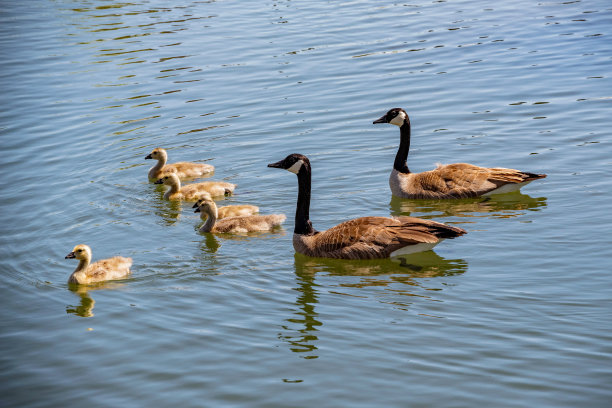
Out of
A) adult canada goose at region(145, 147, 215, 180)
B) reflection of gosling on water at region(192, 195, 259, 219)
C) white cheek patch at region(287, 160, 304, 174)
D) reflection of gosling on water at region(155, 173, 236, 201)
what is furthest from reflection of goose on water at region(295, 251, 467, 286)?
adult canada goose at region(145, 147, 215, 180)

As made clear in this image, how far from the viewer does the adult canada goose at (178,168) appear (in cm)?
1652

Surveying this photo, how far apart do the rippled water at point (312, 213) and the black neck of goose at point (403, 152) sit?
0.70 m

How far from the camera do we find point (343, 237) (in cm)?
1247

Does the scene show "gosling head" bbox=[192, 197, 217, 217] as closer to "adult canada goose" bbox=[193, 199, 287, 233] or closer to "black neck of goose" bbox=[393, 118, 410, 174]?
"adult canada goose" bbox=[193, 199, 287, 233]

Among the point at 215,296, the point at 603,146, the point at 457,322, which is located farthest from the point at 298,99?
the point at 457,322

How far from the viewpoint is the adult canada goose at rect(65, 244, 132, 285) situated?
12.0m

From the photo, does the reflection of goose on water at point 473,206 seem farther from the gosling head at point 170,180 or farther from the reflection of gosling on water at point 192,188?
the gosling head at point 170,180

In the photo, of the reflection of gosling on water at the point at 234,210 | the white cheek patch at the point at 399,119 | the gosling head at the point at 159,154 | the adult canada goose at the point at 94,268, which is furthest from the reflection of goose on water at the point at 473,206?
the adult canada goose at the point at 94,268

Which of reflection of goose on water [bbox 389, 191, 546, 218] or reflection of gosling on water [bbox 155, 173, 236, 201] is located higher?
reflection of gosling on water [bbox 155, 173, 236, 201]

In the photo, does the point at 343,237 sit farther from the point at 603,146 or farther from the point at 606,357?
the point at 603,146

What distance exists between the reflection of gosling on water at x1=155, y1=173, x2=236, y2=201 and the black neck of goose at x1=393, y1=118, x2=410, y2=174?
313 cm

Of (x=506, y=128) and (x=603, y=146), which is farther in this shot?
(x=506, y=128)

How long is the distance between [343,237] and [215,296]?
2.25 m

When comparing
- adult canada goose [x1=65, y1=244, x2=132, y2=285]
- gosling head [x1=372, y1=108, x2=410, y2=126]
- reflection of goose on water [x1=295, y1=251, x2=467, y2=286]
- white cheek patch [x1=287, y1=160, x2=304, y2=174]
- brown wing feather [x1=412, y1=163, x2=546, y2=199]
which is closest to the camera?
reflection of goose on water [x1=295, y1=251, x2=467, y2=286]
